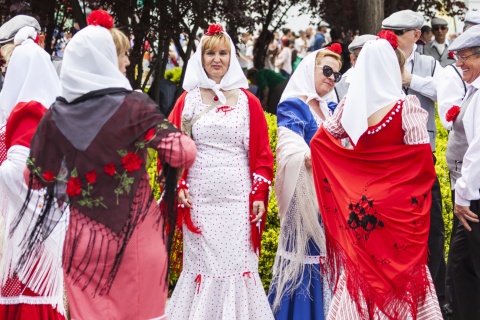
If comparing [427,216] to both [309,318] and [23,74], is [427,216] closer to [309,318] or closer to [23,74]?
[309,318]

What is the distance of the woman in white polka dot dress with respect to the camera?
6.93 meters

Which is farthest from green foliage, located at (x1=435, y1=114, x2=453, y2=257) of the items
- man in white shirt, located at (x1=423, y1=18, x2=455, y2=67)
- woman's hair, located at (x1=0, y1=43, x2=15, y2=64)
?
man in white shirt, located at (x1=423, y1=18, x2=455, y2=67)

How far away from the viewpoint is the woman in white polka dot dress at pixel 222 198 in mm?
6926

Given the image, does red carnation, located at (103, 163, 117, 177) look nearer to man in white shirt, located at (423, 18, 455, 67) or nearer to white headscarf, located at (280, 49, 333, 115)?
white headscarf, located at (280, 49, 333, 115)

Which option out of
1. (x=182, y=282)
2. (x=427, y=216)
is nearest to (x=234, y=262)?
(x=182, y=282)

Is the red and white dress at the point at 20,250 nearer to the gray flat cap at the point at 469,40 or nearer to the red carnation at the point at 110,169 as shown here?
the red carnation at the point at 110,169

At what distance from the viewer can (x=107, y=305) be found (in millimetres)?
5270

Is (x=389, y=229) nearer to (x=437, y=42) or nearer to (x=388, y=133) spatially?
(x=388, y=133)

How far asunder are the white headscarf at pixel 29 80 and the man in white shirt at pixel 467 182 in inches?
99.6

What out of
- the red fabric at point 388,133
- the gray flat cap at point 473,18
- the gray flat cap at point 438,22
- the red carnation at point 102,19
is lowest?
the red fabric at point 388,133

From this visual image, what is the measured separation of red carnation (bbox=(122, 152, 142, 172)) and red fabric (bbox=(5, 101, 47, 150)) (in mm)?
899

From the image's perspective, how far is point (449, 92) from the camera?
7.38 metres

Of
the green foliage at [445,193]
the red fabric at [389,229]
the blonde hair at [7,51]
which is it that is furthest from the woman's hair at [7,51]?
the green foliage at [445,193]

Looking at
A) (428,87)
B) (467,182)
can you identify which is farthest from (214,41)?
(467,182)
